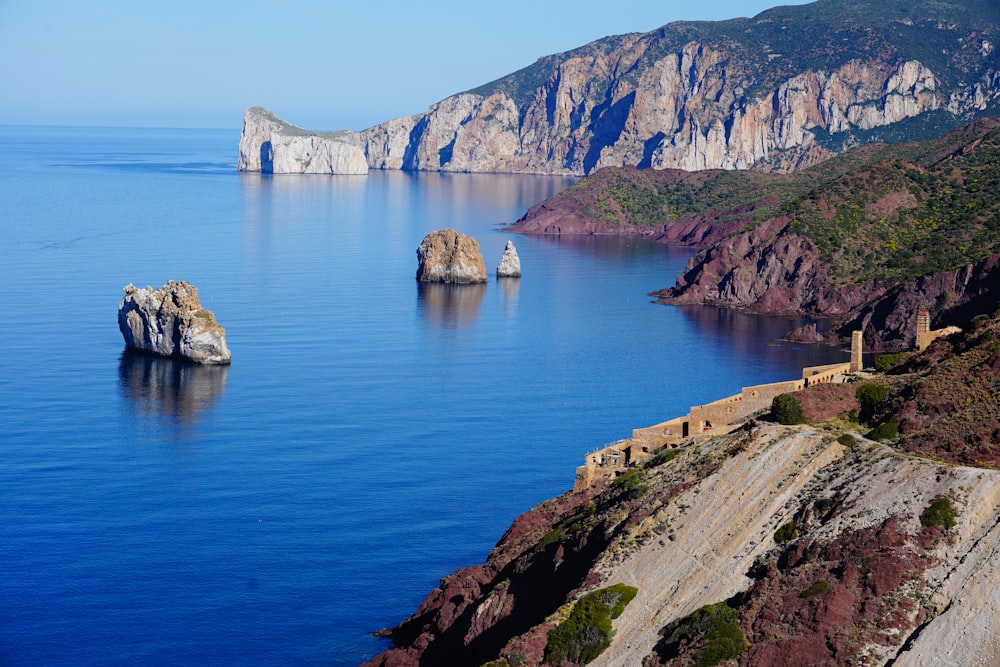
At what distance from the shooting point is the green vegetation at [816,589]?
174 feet

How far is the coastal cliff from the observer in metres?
51.6

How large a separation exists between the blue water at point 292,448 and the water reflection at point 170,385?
0.39 meters

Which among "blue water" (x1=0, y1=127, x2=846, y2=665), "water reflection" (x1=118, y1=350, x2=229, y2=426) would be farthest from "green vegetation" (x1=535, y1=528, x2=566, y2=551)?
"water reflection" (x1=118, y1=350, x2=229, y2=426)

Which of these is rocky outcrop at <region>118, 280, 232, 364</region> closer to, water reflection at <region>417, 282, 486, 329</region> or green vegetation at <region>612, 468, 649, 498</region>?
water reflection at <region>417, 282, 486, 329</region>

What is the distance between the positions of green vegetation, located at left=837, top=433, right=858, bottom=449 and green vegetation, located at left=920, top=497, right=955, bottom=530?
330 inches

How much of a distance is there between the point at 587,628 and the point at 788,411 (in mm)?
17695

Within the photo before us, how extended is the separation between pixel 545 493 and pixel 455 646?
104 feet

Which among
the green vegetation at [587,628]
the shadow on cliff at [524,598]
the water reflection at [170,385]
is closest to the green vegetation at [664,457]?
the shadow on cliff at [524,598]

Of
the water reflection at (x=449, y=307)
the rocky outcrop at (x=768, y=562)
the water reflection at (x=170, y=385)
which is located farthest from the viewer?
the water reflection at (x=449, y=307)

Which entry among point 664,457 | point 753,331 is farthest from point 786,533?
point 753,331

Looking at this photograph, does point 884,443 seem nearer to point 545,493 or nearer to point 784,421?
point 784,421

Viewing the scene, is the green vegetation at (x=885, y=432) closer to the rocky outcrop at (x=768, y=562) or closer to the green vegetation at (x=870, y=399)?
the rocky outcrop at (x=768, y=562)

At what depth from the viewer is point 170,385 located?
429 ft

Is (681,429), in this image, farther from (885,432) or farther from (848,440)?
(848,440)
